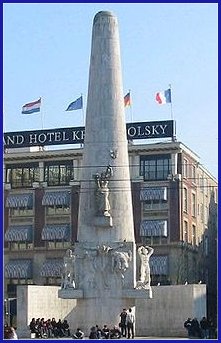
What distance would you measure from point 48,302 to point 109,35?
14406mm

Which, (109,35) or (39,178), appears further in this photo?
(39,178)

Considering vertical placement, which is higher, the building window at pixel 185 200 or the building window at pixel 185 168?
the building window at pixel 185 168

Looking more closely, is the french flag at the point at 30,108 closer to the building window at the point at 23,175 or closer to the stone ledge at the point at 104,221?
the building window at the point at 23,175

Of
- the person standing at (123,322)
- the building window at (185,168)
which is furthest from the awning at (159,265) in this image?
the person standing at (123,322)

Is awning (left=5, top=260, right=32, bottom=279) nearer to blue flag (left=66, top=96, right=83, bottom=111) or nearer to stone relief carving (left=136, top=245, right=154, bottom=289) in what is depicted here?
blue flag (left=66, top=96, right=83, bottom=111)

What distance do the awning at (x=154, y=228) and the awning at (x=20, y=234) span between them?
9.99 meters

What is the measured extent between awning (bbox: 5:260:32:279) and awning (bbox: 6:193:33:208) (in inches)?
191

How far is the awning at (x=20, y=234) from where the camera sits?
73.8 m

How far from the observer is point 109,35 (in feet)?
141

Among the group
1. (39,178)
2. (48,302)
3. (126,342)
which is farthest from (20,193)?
(126,342)

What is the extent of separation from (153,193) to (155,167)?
2.44 m

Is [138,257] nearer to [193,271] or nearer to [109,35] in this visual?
[109,35]

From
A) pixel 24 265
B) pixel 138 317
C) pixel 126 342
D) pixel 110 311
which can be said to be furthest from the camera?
pixel 24 265

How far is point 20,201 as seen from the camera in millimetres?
74812
